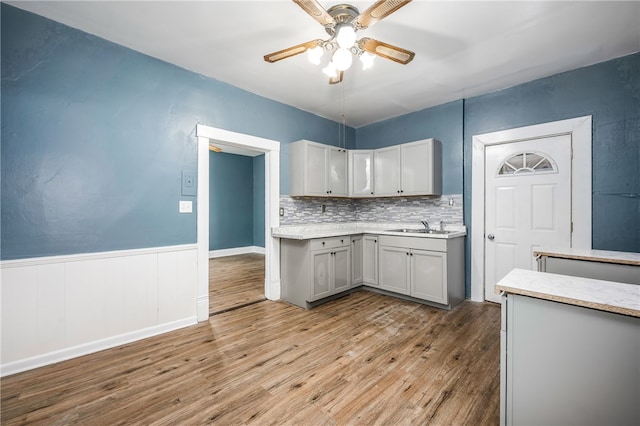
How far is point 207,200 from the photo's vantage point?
301 centimetres

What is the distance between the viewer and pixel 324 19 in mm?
1770

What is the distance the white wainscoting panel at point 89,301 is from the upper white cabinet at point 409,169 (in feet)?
9.22

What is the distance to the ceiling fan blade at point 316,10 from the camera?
1.56 metres

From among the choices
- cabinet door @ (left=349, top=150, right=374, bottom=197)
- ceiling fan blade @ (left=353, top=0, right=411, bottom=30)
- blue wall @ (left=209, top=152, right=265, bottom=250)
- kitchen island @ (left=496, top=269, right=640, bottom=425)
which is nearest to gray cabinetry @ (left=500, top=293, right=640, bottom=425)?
kitchen island @ (left=496, top=269, right=640, bottom=425)

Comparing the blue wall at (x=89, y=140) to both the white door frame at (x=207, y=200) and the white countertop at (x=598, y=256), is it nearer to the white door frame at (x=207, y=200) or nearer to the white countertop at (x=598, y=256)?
the white door frame at (x=207, y=200)

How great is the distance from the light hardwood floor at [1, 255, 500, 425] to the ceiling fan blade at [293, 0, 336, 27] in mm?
2398

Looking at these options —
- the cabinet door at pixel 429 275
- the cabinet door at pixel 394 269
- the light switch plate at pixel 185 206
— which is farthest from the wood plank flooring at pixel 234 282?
the cabinet door at pixel 429 275

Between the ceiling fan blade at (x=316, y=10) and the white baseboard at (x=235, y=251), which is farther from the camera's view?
the white baseboard at (x=235, y=251)

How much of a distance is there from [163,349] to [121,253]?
933 millimetres

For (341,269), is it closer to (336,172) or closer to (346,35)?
(336,172)

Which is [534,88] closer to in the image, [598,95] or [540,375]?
[598,95]

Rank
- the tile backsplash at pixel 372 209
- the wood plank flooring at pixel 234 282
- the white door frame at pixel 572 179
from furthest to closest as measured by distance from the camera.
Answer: the tile backsplash at pixel 372 209, the wood plank flooring at pixel 234 282, the white door frame at pixel 572 179

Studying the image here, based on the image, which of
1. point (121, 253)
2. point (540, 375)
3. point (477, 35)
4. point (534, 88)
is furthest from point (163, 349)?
point (534, 88)

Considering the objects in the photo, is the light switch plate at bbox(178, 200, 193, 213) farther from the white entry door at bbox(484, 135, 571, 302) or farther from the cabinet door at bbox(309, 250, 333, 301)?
the white entry door at bbox(484, 135, 571, 302)
